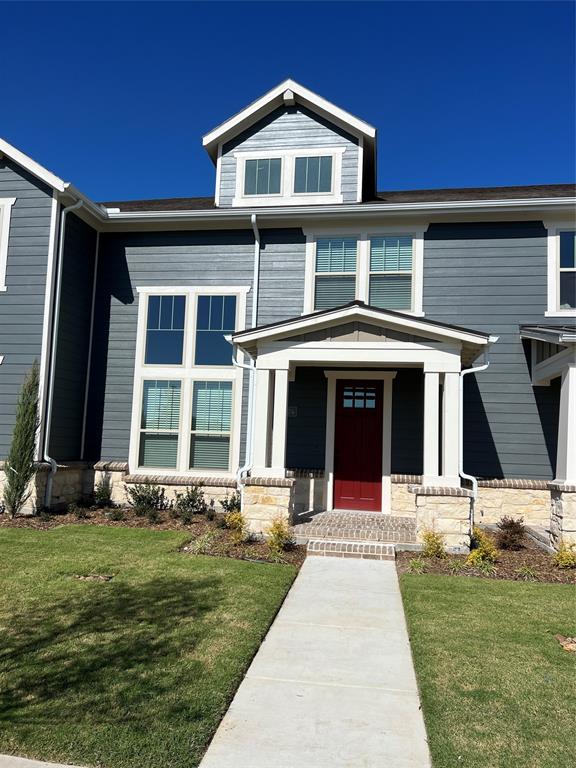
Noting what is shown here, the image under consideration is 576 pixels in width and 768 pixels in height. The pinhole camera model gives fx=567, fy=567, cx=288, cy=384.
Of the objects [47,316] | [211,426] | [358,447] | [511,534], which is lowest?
[511,534]

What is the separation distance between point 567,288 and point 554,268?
449 mm

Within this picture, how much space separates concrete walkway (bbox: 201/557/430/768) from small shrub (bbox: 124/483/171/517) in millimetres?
5041

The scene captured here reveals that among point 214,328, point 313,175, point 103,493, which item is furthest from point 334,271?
point 103,493

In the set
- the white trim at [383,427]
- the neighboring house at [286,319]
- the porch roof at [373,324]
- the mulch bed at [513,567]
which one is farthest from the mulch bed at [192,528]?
the porch roof at [373,324]

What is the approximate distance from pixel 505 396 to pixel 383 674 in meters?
7.30

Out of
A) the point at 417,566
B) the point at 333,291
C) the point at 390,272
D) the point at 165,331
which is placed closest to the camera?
the point at 417,566

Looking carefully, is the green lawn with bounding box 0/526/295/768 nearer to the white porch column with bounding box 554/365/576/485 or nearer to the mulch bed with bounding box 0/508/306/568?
the mulch bed with bounding box 0/508/306/568

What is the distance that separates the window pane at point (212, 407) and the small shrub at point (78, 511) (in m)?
2.56

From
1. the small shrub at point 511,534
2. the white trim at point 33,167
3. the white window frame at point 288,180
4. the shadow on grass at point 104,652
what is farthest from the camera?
the white window frame at point 288,180

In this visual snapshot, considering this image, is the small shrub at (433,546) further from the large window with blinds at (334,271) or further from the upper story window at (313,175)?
the upper story window at (313,175)

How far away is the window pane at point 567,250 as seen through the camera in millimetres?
10609

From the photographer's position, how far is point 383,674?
14.2ft

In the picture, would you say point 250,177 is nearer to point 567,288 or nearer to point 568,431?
point 567,288

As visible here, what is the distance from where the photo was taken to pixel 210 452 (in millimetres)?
11352
